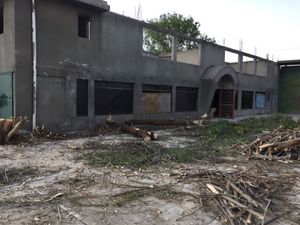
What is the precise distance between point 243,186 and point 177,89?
543 inches

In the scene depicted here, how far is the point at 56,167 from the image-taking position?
751 cm

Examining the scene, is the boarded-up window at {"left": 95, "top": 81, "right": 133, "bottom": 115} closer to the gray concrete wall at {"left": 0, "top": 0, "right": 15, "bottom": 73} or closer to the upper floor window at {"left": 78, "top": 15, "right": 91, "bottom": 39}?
the upper floor window at {"left": 78, "top": 15, "right": 91, "bottom": 39}

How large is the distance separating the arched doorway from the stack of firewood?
52.7ft

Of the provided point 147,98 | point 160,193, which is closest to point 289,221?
point 160,193

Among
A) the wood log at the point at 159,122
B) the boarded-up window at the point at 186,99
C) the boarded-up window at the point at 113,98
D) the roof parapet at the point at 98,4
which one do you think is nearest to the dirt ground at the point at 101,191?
the boarded-up window at the point at 113,98

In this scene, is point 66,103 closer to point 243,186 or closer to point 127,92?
point 127,92

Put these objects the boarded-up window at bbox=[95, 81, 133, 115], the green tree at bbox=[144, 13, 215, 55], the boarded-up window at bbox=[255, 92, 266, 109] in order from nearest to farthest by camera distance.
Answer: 1. the boarded-up window at bbox=[95, 81, 133, 115]
2. the boarded-up window at bbox=[255, 92, 266, 109]
3. the green tree at bbox=[144, 13, 215, 55]

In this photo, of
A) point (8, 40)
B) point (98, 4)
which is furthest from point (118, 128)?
point (8, 40)

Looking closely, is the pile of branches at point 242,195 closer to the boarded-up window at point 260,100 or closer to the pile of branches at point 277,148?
the pile of branches at point 277,148

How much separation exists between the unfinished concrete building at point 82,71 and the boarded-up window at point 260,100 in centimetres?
930

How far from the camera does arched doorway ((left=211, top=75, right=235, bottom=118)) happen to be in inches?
913

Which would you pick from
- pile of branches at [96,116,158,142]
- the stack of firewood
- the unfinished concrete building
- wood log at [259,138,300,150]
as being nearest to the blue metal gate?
the unfinished concrete building

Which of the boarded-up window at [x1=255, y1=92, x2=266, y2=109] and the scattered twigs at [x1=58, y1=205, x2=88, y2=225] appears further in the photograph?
the boarded-up window at [x1=255, y1=92, x2=266, y2=109]

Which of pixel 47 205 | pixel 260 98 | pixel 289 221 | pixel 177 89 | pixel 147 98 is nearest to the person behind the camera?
pixel 289 221
